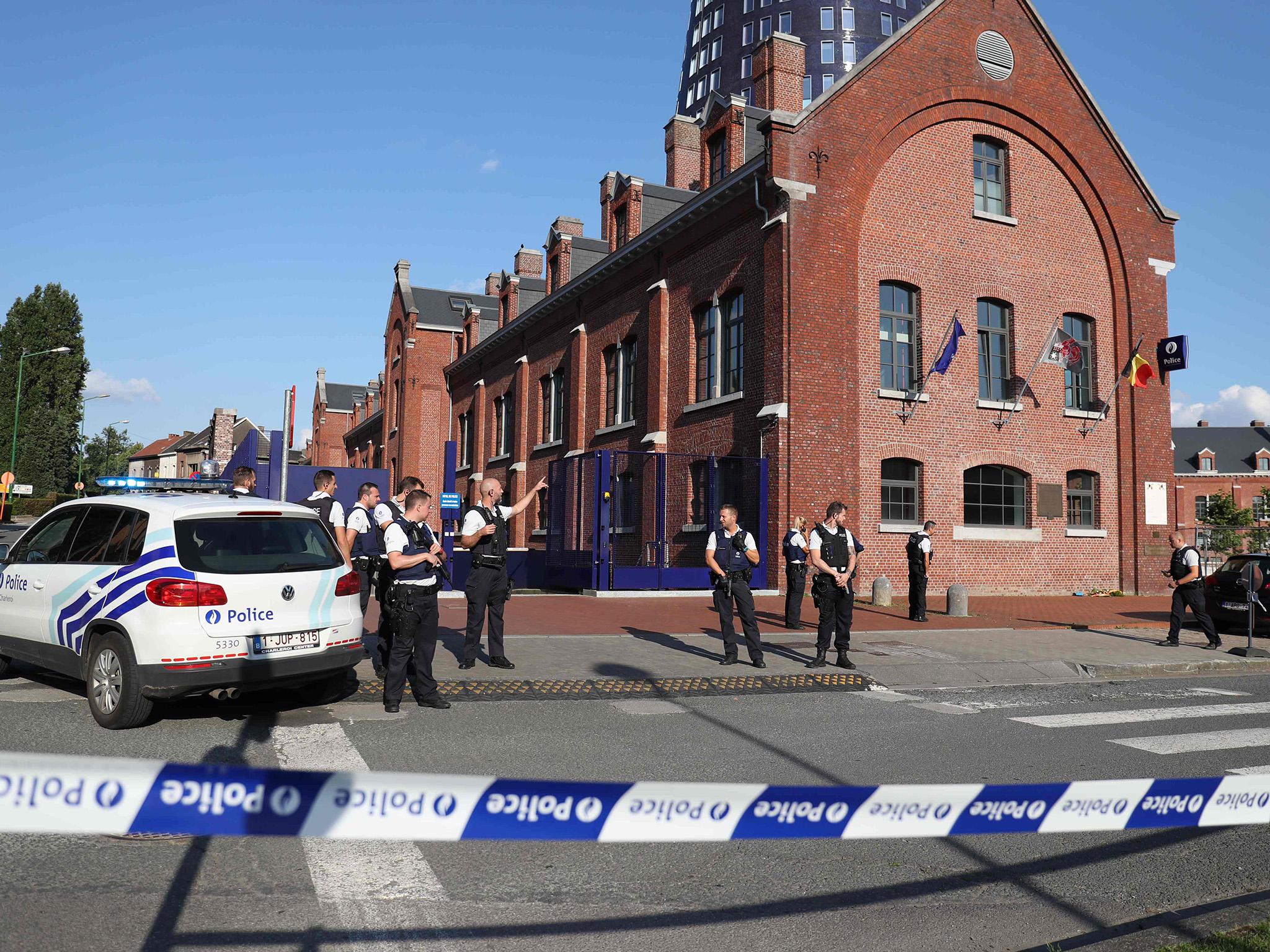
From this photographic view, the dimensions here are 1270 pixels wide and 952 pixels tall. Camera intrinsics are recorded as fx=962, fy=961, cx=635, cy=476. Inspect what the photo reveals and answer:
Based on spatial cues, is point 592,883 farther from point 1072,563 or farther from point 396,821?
point 1072,563

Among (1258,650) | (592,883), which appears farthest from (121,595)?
(1258,650)

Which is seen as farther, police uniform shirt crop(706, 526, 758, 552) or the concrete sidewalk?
→ police uniform shirt crop(706, 526, 758, 552)

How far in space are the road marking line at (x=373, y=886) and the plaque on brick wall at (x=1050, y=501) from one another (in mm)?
20021

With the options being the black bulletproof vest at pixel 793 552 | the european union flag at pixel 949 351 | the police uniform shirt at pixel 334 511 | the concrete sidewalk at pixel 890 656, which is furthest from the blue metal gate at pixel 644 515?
the police uniform shirt at pixel 334 511

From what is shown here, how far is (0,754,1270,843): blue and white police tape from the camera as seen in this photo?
2.11 metres

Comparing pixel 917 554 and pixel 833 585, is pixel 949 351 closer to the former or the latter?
pixel 917 554

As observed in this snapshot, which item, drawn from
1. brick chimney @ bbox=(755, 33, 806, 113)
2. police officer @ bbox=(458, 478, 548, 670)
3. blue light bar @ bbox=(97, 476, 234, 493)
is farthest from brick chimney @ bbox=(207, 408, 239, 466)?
police officer @ bbox=(458, 478, 548, 670)

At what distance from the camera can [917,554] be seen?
50.4ft

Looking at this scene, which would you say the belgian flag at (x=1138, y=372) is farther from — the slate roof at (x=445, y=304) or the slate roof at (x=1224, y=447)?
the slate roof at (x=1224, y=447)

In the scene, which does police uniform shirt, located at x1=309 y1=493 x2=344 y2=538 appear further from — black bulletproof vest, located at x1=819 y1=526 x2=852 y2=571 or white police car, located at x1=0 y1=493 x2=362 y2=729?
black bulletproof vest, located at x1=819 y1=526 x2=852 y2=571

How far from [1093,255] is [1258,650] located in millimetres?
13133

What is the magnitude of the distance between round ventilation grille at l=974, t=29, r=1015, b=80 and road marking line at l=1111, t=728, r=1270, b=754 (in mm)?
18517

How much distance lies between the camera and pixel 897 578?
19.7 m

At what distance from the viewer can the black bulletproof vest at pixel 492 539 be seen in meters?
9.38
